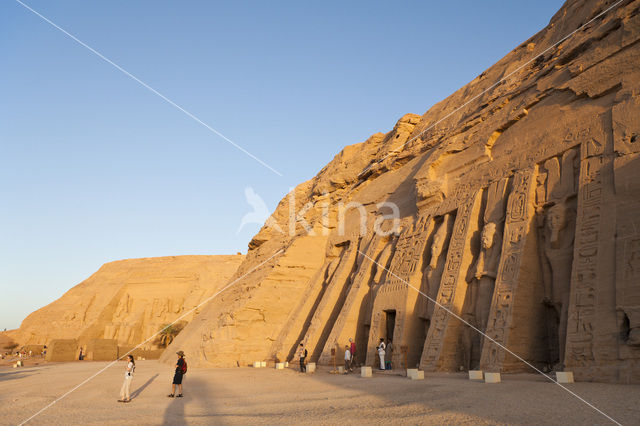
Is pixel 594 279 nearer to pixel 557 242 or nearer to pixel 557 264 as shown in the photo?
pixel 557 264

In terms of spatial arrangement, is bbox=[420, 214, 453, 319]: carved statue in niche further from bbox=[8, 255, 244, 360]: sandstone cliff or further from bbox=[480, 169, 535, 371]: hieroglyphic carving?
bbox=[8, 255, 244, 360]: sandstone cliff

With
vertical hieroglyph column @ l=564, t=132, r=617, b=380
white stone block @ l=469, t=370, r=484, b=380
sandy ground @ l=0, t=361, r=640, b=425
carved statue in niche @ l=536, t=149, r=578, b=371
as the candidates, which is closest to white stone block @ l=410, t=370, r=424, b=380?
sandy ground @ l=0, t=361, r=640, b=425

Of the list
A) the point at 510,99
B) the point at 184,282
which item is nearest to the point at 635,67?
the point at 510,99

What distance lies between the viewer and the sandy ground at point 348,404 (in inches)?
203

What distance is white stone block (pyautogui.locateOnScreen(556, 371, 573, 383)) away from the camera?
7.23m

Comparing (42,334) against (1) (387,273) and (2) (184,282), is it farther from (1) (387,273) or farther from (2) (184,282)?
(1) (387,273)

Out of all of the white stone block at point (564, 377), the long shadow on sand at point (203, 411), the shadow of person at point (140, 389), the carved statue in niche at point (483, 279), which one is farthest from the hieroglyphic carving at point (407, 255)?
the shadow of person at point (140, 389)

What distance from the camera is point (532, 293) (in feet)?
30.8

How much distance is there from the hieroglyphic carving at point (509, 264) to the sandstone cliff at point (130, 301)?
29.1 meters

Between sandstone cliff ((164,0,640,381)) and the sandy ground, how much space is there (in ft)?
4.56

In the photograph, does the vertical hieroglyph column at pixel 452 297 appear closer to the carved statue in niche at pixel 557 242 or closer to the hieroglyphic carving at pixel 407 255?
the hieroglyphic carving at pixel 407 255

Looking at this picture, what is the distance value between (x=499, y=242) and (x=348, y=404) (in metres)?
5.96

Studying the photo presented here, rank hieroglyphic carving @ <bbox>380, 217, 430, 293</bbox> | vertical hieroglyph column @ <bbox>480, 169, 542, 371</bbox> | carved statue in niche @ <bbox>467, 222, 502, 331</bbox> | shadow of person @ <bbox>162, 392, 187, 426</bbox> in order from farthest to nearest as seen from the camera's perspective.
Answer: hieroglyphic carving @ <bbox>380, 217, 430, 293</bbox> → carved statue in niche @ <bbox>467, 222, 502, 331</bbox> → vertical hieroglyph column @ <bbox>480, 169, 542, 371</bbox> → shadow of person @ <bbox>162, 392, 187, 426</bbox>

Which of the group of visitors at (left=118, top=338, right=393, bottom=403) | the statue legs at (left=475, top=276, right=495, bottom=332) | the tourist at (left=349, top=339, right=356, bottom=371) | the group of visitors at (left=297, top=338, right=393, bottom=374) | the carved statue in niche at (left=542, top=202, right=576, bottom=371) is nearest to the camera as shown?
the group of visitors at (left=118, top=338, right=393, bottom=403)
